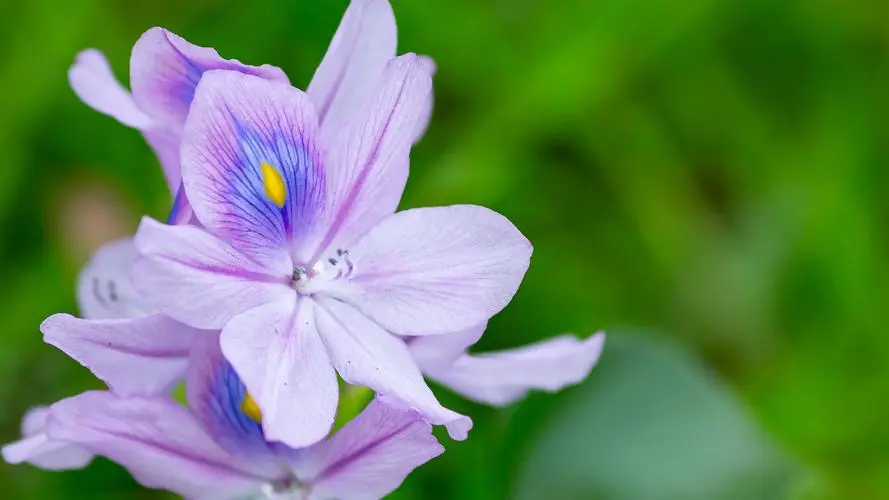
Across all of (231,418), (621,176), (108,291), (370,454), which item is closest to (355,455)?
(370,454)

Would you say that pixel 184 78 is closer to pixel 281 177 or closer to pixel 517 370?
pixel 281 177

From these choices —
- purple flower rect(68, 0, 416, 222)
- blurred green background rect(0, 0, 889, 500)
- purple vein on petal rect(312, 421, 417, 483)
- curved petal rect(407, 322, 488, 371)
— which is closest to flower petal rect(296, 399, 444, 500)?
purple vein on petal rect(312, 421, 417, 483)

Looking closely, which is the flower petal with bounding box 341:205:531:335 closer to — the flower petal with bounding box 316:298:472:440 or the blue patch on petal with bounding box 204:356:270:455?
the flower petal with bounding box 316:298:472:440

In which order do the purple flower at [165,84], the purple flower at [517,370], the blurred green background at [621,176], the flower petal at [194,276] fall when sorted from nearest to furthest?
the flower petal at [194,276] → the purple flower at [165,84] → the purple flower at [517,370] → the blurred green background at [621,176]

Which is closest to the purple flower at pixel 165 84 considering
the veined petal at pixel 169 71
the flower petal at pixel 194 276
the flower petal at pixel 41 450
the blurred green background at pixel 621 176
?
the veined petal at pixel 169 71

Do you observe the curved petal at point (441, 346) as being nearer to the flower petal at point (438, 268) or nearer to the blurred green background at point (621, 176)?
the flower petal at point (438, 268)

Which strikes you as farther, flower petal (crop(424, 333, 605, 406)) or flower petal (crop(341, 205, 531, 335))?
flower petal (crop(424, 333, 605, 406))
